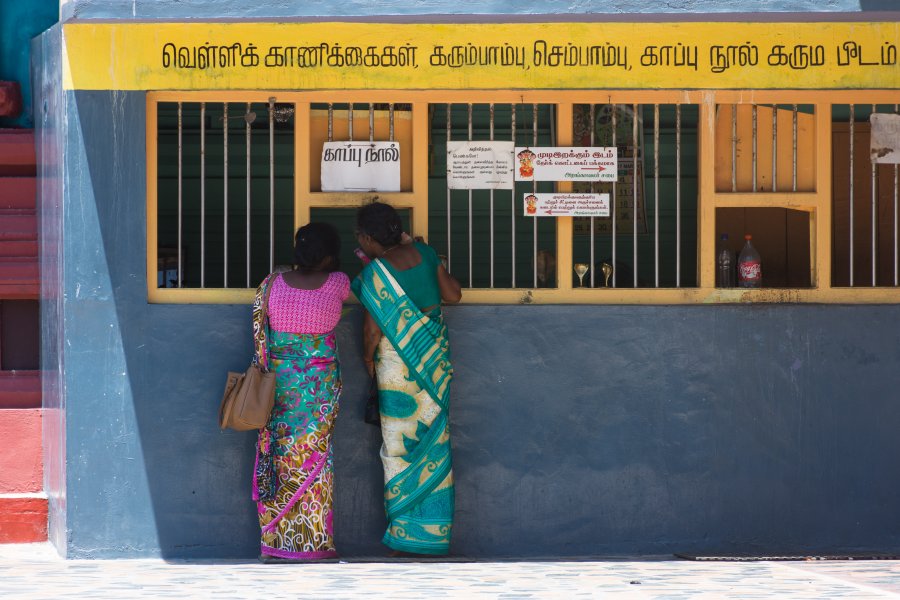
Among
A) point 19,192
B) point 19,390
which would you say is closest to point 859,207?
point 19,192

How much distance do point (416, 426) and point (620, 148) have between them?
1.82 m

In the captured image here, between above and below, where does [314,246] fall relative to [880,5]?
below

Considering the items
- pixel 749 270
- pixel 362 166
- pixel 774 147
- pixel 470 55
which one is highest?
pixel 470 55

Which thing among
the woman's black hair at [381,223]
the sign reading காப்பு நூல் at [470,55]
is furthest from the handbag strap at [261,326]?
Answer: the sign reading காப்பு நூல் at [470,55]

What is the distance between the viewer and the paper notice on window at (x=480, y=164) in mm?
7355

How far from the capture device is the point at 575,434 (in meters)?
7.28

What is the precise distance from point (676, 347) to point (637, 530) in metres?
0.94

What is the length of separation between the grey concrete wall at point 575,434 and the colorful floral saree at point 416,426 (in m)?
0.17

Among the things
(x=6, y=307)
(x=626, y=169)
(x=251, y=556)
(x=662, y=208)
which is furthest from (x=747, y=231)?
(x=6, y=307)

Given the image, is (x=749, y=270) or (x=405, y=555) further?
(x=749, y=270)

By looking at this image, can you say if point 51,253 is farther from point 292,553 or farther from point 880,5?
point 880,5

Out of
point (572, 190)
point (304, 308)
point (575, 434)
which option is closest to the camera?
point (304, 308)

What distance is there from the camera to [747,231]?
30.4 feet

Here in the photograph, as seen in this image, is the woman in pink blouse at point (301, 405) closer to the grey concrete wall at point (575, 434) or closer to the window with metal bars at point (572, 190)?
the grey concrete wall at point (575, 434)
